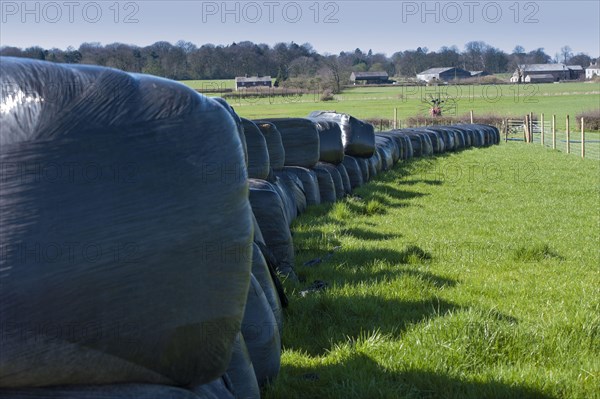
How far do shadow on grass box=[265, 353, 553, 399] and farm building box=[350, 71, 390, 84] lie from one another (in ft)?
Result: 360

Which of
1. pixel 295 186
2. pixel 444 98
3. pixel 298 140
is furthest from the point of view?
pixel 444 98

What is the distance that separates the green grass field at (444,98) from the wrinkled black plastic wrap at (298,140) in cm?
5096

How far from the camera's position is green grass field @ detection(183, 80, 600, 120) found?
6550 centimetres

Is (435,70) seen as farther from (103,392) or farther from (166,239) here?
(103,392)

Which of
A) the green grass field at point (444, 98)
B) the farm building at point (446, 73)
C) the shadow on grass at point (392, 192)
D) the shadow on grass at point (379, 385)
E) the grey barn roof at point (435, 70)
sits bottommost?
the shadow on grass at point (379, 385)

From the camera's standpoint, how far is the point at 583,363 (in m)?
3.79

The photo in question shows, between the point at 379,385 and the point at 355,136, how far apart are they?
35.1 feet

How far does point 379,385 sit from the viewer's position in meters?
3.44

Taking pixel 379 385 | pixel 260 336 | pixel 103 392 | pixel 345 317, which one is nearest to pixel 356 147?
pixel 345 317

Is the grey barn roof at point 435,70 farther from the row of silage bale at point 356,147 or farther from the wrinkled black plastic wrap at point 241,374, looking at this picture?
the wrinkled black plastic wrap at point 241,374

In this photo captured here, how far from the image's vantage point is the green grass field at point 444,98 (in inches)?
2579

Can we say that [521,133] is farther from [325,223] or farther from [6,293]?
[6,293]

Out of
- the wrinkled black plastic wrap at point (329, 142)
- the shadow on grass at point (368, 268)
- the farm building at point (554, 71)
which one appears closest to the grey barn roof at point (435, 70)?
the farm building at point (554, 71)

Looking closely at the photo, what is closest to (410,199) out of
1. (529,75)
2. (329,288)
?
(329,288)
